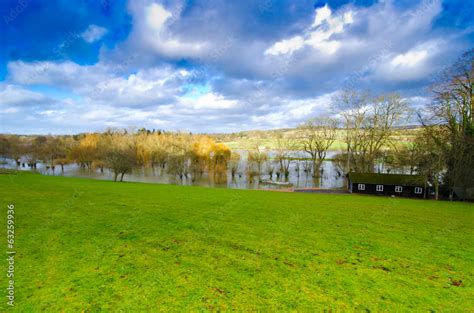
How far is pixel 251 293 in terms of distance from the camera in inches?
183

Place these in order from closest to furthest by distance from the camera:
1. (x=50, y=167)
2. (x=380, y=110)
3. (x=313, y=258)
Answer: (x=313, y=258)
(x=380, y=110)
(x=50, y=167)

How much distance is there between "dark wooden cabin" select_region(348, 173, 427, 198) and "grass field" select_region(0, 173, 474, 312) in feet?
85.5

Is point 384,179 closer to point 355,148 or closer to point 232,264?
point 355,148

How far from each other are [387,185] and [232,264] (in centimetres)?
3524

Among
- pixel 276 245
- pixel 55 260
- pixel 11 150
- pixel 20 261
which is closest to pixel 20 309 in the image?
pixel 55 260

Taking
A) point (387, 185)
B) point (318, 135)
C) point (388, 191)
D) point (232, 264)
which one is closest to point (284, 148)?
point (318, 135)

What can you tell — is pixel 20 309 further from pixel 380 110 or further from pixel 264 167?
pixel 264 167

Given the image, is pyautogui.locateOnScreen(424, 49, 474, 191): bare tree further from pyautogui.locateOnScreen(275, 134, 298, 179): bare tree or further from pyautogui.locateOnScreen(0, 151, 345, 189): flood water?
pyautogui.locateOnScreen(275, 134, 298, 179): bare tree

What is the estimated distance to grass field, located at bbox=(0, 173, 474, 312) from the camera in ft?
14.7

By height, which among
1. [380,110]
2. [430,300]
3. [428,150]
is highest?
[380,110]

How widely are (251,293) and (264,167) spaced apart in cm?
6518

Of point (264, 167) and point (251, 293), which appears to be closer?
point (251, 293)

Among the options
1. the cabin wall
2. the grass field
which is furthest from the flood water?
the grass field

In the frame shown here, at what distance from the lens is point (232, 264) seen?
582 cm
